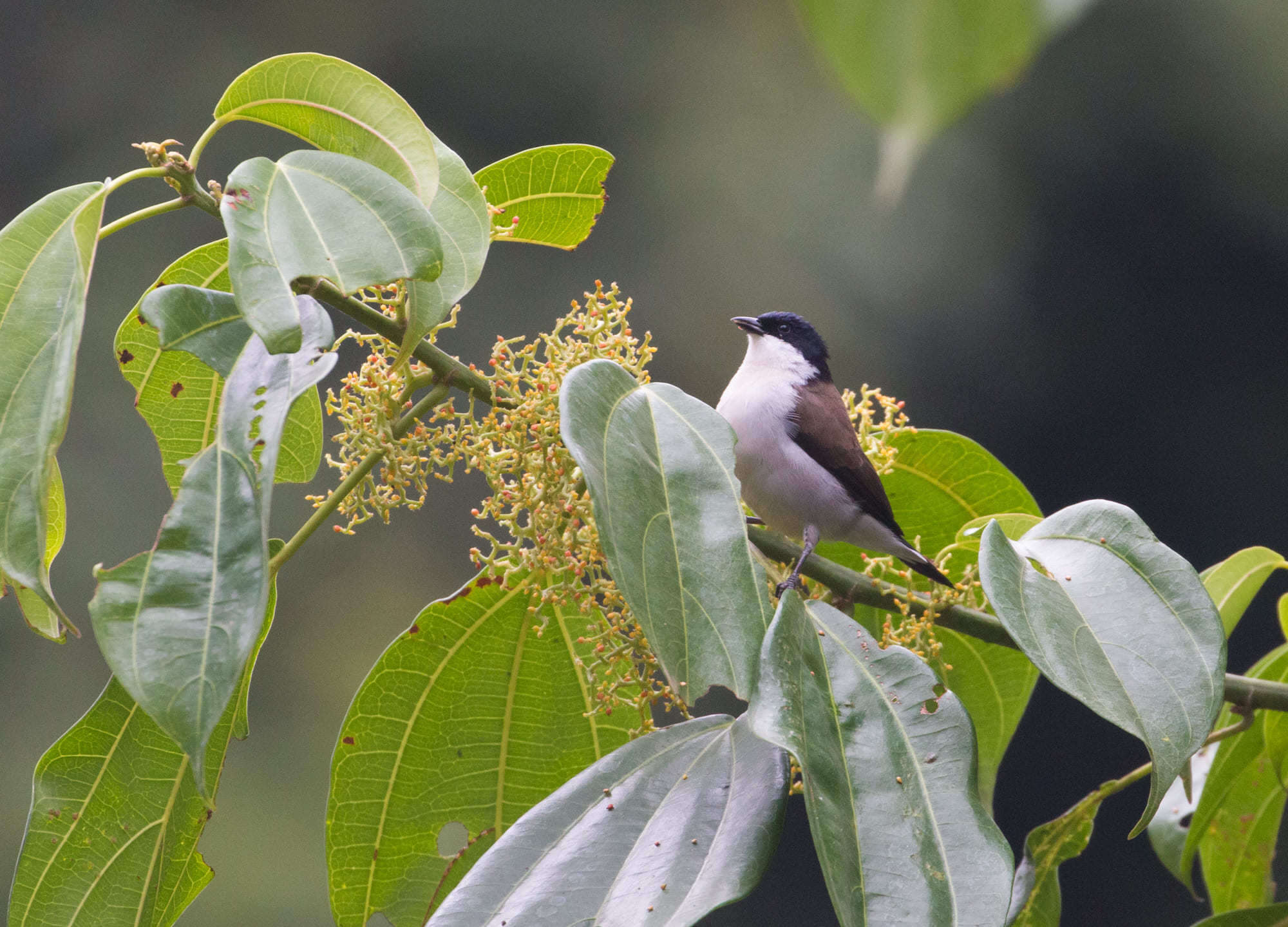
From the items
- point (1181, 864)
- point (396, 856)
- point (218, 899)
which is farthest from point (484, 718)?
point (218, 899)

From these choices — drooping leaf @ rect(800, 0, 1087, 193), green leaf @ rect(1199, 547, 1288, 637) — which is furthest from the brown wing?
Answer: drooping leaf @ rect(800, 0, 1087, 193)

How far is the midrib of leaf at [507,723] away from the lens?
3.94ft

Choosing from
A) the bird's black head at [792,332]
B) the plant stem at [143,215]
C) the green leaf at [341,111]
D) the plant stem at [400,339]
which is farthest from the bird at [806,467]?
the plant stem at [143,215]

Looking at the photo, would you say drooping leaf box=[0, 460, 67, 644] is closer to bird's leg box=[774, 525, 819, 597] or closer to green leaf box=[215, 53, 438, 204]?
green leaf box=[215, 53, 438, 204]

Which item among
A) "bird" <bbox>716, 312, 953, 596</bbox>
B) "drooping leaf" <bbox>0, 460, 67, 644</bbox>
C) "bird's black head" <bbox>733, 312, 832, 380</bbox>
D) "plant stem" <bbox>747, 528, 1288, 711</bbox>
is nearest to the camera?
"drooping leaf" <bbox>0, 460, 67, 644</bbox>

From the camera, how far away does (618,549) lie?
73cm

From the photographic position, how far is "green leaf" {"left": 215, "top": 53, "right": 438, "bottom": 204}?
2.93 ft

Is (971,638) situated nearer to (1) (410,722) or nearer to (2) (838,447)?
(2) (838,447)

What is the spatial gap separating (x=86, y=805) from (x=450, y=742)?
0.36m

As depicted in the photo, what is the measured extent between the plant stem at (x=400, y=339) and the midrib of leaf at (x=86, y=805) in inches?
14.5

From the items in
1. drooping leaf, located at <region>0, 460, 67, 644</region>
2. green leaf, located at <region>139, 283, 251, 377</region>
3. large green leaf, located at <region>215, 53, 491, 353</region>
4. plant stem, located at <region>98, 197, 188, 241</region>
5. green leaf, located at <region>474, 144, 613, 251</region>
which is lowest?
drooping leaf, located at <region>0, 460, 67, 644</region>

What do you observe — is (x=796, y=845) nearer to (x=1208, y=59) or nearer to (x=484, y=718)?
(x=1208, y=59)

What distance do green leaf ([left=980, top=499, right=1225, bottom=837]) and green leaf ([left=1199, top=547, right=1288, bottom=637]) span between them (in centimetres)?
33

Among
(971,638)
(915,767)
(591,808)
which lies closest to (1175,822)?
(971,638)
